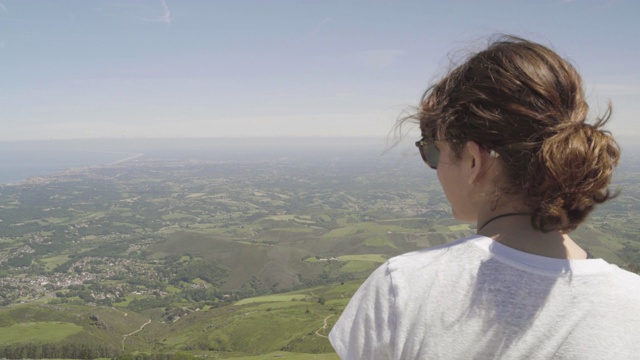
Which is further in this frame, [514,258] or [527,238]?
[527,238]

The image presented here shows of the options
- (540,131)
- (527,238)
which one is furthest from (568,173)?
(527,238)

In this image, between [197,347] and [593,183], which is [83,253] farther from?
[593,183]

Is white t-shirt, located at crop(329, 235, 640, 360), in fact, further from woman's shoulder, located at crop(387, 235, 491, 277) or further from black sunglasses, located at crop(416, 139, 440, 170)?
black sunglasses, located at crop(416, 139, 440, 170)

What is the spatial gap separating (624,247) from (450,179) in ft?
589

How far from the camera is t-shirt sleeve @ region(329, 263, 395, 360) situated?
1668 millimetres

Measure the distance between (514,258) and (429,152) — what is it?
833 mm

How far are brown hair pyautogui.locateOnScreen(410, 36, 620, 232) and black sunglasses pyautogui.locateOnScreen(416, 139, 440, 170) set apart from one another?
28cm

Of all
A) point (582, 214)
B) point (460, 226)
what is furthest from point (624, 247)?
point (582, 214)

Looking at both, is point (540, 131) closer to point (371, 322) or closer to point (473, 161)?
point (473, 161)

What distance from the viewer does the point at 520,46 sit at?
6.39ft

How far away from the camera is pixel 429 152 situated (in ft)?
7.40

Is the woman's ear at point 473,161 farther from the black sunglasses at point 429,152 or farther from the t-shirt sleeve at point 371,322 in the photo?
the t-shirt sleeve at point 371,322

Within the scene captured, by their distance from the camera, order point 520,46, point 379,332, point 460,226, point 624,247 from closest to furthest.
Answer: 1. point 379,332
2. point 520,46
3. point 624,247
4. point 460,226

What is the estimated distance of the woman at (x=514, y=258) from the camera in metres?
1.56
